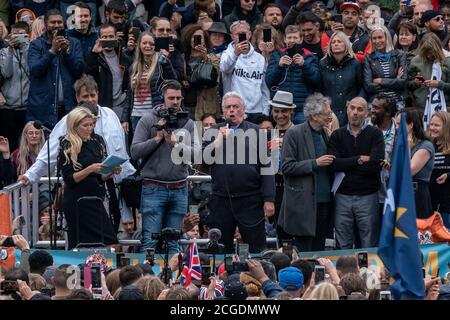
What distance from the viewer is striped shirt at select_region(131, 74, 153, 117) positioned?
19734mm

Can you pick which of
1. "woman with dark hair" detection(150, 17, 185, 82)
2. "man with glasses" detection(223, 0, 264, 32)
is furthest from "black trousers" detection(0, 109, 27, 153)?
"man with glasses" detection(223, 0, 264, 32)

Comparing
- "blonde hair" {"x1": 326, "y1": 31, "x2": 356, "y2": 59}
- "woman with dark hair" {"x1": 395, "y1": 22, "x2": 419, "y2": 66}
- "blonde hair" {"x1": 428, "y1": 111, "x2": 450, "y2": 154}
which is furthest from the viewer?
"woman with dark hair" {"x1": 395, "y1": 22, "x2": 419, "y2": 66}

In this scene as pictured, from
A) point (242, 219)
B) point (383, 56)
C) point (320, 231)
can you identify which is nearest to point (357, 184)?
point (320, 231)

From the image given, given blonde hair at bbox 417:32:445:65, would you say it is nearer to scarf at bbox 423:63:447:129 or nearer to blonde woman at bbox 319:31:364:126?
scarf at bbox 423:63:447:129

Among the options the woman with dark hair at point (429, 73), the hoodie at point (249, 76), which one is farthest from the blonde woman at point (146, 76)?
the woman with dark hair at point (429, 73)

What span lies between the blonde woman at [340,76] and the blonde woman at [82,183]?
3.74 m

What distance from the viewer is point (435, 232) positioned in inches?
669

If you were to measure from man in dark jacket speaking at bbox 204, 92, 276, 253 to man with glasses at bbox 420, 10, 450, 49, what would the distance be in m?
4.21

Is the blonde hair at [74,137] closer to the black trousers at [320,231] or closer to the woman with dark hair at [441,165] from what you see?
the black trousers at [320,231]

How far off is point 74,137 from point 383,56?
463 cm

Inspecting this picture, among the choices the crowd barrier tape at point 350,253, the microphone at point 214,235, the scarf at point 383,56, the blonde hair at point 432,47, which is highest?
the blonde hair at point 432,47

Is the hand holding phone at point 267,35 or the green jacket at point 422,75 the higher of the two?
the hand holding phone at point 267,35

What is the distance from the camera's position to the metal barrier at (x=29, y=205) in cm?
1769
